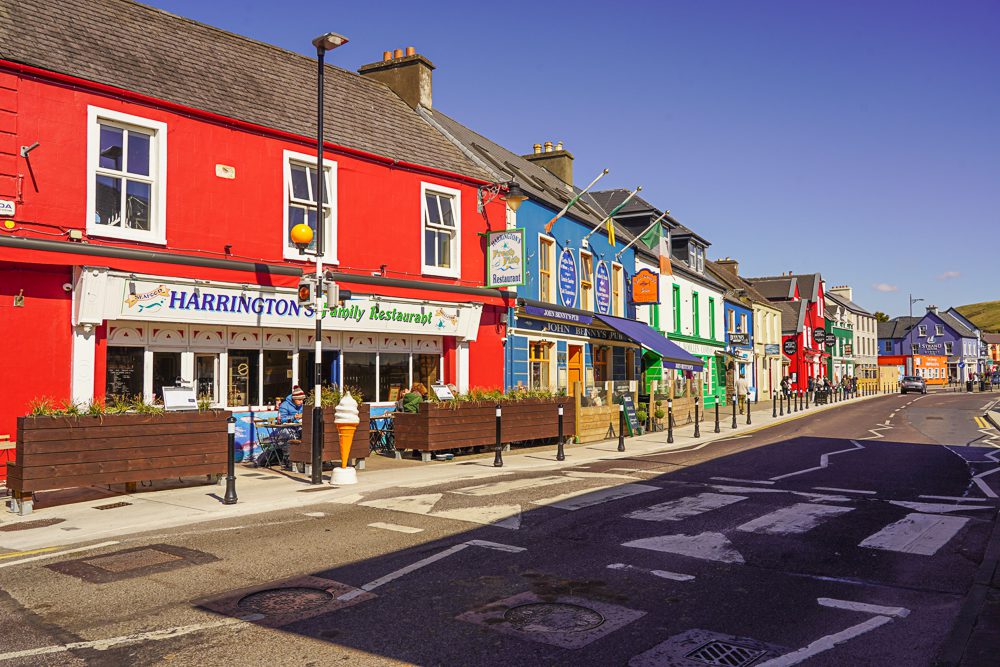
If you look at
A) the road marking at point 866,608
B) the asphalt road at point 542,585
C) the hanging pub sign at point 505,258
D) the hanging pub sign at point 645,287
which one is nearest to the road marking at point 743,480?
the asphalt road at point 542,585

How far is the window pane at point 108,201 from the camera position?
12938mm

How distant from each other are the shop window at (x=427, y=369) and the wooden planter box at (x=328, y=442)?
15.6ft

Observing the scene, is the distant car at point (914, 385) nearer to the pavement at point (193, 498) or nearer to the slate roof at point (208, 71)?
the slate roof at point (208, 71)

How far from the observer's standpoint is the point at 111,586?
6.25m

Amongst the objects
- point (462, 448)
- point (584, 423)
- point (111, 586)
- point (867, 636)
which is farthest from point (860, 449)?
point (111, 586)

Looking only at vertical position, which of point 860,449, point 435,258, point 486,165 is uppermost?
point 486,165

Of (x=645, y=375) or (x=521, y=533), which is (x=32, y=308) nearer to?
(x=521, y=533)

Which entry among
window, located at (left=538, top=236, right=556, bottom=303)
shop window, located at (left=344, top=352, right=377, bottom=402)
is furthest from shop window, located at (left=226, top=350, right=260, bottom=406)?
window, located at (left=538, top=236, right=556, bottom=303)

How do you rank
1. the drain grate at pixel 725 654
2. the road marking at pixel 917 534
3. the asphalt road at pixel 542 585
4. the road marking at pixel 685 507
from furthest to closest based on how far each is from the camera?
1. the road marking at pixel 685 507
2. the road marking at pixel 917 534
3. the asphalt road at pixel 542 585
4. the drain grate at pixel 725 654

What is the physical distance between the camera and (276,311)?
15.1 meters

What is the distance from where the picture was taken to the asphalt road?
4832 millimetres

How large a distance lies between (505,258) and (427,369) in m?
3.42

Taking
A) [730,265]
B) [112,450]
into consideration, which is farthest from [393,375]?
[730,265]

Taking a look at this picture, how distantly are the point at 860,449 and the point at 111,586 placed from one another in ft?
54.9
